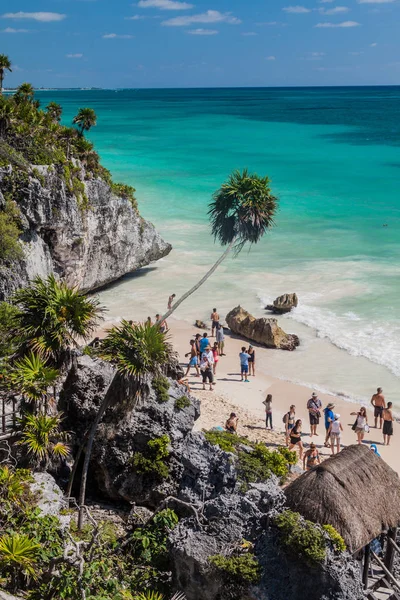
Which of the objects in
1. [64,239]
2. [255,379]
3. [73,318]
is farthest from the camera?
[64,239]

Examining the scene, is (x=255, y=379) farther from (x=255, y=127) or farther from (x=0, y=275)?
(x=255, y=127)

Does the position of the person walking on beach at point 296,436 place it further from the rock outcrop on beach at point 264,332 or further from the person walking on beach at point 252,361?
the rock outcrop on beach at point 264,332

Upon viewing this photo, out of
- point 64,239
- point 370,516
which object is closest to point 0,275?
point 64,239

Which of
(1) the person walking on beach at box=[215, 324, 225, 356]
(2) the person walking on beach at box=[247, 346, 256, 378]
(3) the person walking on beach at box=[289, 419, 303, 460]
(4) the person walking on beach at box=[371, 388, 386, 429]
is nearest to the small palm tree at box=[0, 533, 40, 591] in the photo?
(3) the person walking on beach at box=[289, 419, 303, 460]

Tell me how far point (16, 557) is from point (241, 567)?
3601 millimetres

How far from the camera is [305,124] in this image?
413 feet

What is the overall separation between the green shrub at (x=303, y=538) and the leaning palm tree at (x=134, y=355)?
3.70m

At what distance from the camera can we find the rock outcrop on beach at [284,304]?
99.5 ft

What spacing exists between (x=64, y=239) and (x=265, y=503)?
17.5 meters

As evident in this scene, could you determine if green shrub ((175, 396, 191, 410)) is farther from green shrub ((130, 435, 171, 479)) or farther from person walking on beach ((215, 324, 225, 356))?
person walking on beach ((215, 324, 225, 356))

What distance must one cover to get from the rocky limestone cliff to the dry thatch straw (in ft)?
41.6

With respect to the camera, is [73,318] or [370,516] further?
[73,318]

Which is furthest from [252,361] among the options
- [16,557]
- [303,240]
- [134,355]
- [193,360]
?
[303,240]

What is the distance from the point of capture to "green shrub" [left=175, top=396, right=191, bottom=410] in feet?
49.9
